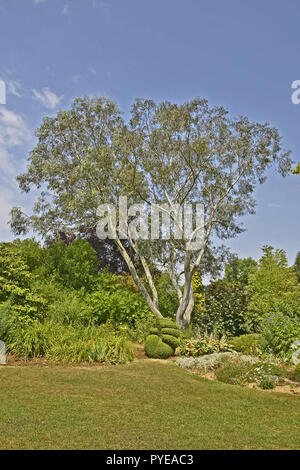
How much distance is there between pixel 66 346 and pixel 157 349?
7.62ft

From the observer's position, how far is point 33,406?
5.30 meters

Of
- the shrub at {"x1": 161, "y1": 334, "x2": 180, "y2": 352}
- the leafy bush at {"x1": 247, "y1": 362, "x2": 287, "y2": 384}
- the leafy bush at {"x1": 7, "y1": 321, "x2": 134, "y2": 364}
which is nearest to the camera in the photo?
the leafy bush at {"x1": 247, "y1": 362, "x2": 287, "y2": 384}

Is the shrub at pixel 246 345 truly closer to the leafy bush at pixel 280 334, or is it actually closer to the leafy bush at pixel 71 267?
the leafy bush at pixel 280 334

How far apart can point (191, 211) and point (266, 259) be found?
377 centimetres

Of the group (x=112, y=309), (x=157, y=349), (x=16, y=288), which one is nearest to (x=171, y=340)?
(x=157, y=349)

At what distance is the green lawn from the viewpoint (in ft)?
13.9

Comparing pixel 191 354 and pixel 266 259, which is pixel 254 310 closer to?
pixel 266 259

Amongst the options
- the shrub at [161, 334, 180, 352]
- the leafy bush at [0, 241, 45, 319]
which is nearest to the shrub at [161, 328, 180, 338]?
the shrub at [161, 334, 180, 352]

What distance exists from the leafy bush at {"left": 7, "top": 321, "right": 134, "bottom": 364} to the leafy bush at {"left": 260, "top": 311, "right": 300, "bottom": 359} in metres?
3.44

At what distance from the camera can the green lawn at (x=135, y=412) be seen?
4.23 m

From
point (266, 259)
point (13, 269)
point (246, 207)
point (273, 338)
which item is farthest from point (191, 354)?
point (246, 207)

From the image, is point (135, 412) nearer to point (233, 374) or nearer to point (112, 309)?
point (233, 374)

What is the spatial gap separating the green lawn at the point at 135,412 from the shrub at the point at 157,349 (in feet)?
5.80

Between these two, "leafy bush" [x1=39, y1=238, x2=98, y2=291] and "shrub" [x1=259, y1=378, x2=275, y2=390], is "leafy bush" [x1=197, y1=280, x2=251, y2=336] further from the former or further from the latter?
"shrub" [x1=259, y1=378, x2=275, y2=390]
